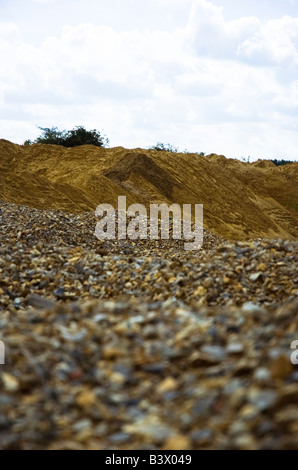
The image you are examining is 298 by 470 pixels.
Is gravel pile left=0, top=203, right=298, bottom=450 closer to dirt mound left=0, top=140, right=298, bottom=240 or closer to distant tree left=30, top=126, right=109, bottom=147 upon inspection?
dirt mound left=0, top=140, right=298, bottom=240

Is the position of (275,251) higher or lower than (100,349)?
higher

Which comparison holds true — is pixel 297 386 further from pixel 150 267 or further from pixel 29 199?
pixel 29 199

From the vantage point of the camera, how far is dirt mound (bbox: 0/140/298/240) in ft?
69.7

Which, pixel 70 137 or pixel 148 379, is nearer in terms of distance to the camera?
pixel 148 379

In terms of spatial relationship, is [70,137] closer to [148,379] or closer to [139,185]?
[139,185]

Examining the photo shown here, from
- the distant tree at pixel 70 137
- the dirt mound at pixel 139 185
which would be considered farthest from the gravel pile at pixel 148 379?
the distant tree at pixel 70 137

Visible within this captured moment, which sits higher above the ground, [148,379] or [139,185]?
[139,185]

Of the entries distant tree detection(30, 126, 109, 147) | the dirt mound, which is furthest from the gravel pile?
distant tree detection(30, 126, 109, 147)

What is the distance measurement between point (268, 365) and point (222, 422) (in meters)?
0.53

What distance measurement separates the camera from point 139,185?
25.6 m

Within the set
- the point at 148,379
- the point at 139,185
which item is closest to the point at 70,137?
the point at 139,185

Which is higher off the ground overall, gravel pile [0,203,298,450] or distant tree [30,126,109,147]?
distant tree [30,126,109,147]

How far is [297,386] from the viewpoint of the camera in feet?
10.8

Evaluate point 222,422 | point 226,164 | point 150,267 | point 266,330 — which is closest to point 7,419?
point 222,422
